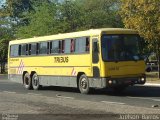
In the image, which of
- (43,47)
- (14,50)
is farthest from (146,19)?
(43,47)

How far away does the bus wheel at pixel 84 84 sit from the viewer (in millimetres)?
23445

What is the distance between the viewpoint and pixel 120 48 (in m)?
22.8

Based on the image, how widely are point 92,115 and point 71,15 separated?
3976 centimetres

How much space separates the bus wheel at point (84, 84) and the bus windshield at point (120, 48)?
183 centimetres

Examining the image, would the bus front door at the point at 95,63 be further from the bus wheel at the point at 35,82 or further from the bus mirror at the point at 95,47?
the bus wheel at the point at 35,82

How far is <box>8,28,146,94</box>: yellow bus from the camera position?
22.4 m

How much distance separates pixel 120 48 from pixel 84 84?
8.41ft

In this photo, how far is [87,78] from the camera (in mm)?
23438

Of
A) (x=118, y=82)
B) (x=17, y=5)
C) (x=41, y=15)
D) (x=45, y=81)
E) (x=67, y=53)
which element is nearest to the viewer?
(x=118, y=82)

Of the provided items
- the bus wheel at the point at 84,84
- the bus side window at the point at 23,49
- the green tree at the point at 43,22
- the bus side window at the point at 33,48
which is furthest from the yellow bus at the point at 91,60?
the green tree at the point at 43,22

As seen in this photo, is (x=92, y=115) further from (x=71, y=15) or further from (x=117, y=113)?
(x=71, y=15)

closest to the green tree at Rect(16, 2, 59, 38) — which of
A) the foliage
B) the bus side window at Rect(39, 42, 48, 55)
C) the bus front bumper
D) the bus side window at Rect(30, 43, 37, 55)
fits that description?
the foliage

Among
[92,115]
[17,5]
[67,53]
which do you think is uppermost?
[17,5]

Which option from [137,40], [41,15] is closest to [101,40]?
[137,40]
